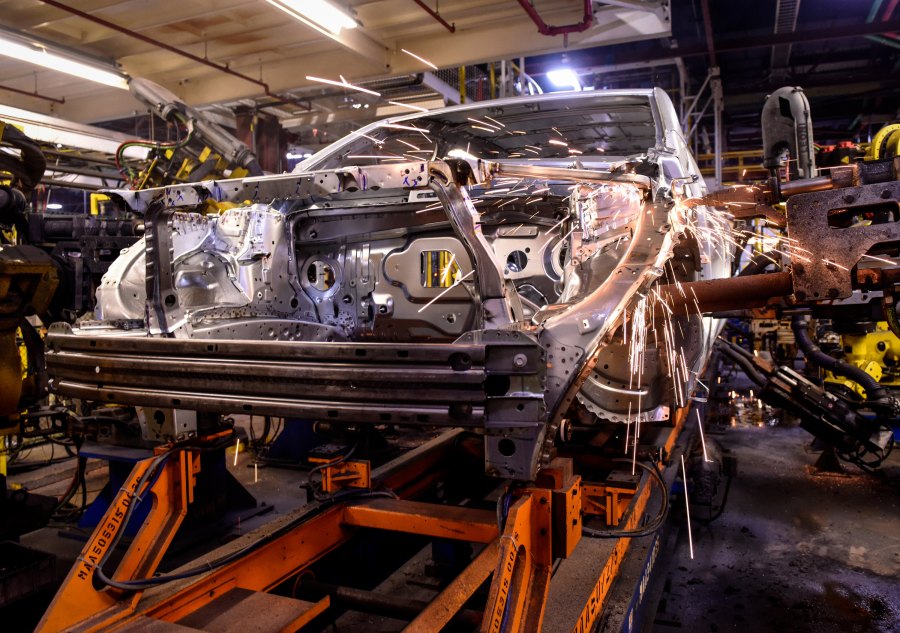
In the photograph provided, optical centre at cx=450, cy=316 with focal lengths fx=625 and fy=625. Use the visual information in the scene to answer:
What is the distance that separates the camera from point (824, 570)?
3.56 m

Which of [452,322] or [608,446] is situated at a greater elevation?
[452,322]

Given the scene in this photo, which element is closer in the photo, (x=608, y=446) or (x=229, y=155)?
(x=608, y=446)

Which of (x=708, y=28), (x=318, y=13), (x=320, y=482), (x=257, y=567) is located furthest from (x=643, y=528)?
(x=708, y=28)

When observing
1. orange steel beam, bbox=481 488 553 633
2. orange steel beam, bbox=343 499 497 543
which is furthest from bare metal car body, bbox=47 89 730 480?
orange steel beam, bbox=343 499 497 543

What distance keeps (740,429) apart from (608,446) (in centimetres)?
413

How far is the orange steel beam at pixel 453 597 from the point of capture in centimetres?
189

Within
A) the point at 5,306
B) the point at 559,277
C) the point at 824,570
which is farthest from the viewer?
the point at 824,570

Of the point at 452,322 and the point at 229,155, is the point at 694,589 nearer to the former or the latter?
the point at 452,322

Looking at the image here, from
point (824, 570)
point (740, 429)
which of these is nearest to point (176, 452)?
point (824, 570)

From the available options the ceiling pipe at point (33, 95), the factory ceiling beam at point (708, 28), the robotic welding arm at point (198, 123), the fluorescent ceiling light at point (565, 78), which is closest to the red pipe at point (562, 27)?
the factory ceiling beam at point (708, 28)

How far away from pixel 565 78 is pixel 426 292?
28.1ft

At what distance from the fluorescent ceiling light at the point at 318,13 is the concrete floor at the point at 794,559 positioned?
4905 mm

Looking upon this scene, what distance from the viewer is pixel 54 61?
243 inches

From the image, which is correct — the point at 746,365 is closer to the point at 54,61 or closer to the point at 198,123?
the point at 198,123
